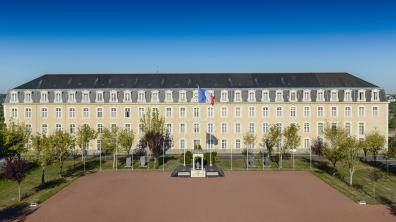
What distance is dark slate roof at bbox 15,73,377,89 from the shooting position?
6756cm

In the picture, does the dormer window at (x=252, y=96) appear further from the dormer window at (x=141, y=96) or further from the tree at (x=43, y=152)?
the tree at (x=43, y=152)

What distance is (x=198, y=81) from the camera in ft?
226

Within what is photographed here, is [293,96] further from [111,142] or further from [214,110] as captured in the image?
[111,142]

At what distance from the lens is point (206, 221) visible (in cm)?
2897

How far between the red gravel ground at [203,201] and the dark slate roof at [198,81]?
81.4ft

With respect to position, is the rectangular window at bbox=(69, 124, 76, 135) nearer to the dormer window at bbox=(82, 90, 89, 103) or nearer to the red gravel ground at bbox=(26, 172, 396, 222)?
the dormer window at bbox=(82, 90, 89, 103)

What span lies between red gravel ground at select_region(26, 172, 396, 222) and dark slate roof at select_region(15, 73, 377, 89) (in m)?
24.8

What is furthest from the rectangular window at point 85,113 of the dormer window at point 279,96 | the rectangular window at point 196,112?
the dormer window at point 279,96

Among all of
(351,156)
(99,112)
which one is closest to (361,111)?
(351,156)

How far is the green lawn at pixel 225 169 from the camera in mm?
36450

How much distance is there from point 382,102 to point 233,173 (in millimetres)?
32518

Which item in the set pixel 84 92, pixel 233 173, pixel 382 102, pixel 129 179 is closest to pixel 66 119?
pixel 84 92

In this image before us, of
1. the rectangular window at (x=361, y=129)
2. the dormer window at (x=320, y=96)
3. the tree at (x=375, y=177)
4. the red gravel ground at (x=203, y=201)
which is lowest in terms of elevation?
the red gravel ground at (x=203, y=201)

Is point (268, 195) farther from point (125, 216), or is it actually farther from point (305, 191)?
point (125, 216)
